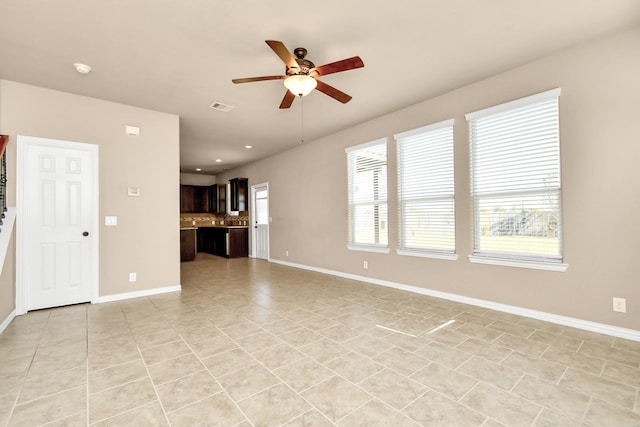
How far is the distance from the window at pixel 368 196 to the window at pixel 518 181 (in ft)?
4.82

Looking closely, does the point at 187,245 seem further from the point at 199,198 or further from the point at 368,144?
the point at 368,144

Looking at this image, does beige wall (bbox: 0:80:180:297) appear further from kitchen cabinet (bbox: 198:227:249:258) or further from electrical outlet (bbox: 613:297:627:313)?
electrical outlet (bbox: 613:297:627:313)

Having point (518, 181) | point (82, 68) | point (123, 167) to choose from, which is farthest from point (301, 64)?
point (123, 167)

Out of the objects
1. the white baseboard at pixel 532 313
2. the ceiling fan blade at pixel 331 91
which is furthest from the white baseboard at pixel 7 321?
the white baseboard at pixel 532 313

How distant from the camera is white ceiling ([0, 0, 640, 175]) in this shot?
237 centimetres

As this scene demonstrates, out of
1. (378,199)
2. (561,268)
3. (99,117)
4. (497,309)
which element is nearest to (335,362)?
(497,309)

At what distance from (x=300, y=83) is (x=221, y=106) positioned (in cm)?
209

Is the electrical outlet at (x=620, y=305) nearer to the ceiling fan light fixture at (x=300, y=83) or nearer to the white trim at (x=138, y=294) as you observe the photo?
the ceiling fan light fixture at (x=300, y=83)

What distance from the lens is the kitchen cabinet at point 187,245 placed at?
7840 mm

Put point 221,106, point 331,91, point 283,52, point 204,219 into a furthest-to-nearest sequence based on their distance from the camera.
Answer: point 204,219 → point 221,106 → point 331,91 → point 283,52

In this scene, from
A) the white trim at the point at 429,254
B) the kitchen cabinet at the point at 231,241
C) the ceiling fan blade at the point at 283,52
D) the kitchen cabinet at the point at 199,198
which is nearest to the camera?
the ceiling fan blade at the point at 283,52

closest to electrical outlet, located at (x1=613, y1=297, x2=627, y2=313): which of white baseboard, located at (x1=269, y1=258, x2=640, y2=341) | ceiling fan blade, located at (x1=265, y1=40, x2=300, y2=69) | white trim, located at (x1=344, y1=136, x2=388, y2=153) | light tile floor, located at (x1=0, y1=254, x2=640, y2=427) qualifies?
white baseboard, located at (x1=269, y1=258, x2=640, y2=341)

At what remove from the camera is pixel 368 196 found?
5.16m

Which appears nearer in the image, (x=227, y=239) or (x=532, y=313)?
(x=532, y=313)
